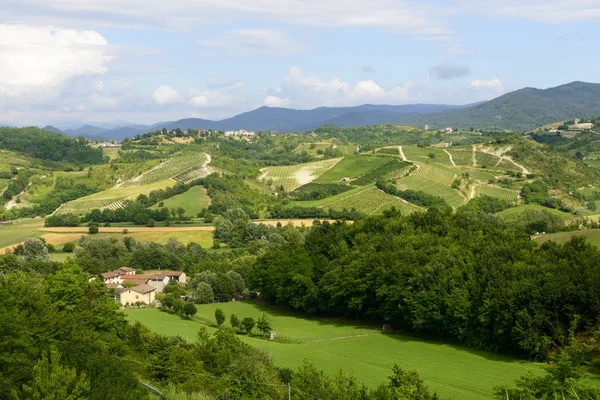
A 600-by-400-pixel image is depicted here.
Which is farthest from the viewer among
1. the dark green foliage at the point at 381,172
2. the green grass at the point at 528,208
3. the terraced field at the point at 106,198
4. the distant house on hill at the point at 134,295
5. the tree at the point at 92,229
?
the dark green foliage at the point at 381,172

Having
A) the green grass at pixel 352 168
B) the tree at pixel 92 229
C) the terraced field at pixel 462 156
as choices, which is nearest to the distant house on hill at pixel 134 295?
the tree at pixel 92 229

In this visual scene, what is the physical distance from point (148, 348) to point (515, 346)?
20.6 meters

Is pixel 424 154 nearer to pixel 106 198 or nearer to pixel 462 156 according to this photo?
pixel 462 156

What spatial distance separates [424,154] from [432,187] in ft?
113

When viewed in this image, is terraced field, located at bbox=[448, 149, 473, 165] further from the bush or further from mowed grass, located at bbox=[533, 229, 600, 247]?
the bush

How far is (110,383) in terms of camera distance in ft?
82.8

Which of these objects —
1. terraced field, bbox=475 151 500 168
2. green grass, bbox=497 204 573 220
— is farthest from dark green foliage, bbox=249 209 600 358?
terraced field, bbox=475 151 500 168

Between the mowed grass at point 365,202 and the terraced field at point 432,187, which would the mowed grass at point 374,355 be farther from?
the terraced field at point 432,187

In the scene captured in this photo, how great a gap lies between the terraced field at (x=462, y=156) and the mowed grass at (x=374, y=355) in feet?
307

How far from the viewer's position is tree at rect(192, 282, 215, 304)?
207ft

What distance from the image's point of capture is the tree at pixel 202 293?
207 ft

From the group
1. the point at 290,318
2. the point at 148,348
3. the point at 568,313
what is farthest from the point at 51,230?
the point at 568,313

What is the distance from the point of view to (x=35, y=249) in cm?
8550

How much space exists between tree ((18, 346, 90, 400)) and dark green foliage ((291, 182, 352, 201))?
3930 inches
